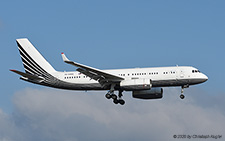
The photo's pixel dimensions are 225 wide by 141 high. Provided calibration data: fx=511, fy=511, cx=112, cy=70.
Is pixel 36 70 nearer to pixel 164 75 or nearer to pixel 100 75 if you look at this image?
pixel 100 75

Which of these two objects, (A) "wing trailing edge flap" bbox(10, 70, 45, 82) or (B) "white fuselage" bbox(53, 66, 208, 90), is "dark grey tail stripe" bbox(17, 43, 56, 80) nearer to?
(A) "wing trailing edge flap" bbox(10, 70, 45, 82)

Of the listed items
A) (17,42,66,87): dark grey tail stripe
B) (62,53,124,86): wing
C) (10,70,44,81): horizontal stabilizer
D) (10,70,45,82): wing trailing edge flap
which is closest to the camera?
(62,53,124,86): wing

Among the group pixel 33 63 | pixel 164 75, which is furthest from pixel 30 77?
pixel 164 75

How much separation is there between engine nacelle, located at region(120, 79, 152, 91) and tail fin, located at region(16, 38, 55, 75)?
11219 millimetres

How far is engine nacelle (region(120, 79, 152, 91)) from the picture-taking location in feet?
209

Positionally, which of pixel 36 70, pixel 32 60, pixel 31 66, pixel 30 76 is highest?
pixel 32 60

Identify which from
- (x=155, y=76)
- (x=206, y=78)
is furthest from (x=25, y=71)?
(x=206, y=78)

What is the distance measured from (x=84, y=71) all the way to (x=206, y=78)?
15.8m

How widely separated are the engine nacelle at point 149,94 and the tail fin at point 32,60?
1195cm

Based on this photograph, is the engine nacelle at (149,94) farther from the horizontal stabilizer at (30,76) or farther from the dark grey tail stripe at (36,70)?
the horizontal stabilizer at (30,76)

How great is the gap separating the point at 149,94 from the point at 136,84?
6.26m

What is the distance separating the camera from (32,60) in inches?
2832

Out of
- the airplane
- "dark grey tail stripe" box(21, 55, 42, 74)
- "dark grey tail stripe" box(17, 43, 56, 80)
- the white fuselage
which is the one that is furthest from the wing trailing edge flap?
the white fuselage

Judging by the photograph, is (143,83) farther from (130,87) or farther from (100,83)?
(100,83)
